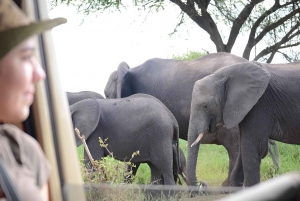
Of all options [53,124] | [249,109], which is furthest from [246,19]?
[53,124]

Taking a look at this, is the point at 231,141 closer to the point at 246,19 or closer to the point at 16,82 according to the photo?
the point at 246,19

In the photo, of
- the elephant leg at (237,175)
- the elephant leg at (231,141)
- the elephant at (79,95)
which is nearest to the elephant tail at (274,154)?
the elephant leg at (231,141)

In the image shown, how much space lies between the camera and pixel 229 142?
8.15 feet

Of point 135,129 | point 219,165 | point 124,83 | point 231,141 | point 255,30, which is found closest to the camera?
point 135,129

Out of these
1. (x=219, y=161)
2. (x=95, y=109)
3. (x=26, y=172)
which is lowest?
(x=219, y=161)

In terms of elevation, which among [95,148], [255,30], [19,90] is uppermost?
[19,90]

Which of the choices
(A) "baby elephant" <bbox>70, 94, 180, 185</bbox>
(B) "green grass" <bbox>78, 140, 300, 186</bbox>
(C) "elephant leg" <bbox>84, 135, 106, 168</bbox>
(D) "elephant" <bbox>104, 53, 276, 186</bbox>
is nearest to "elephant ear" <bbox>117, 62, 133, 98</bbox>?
(D) "elephant" <bbox>104, 53, 276, 186</bbox>

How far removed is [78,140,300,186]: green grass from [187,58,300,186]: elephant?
230 millimetres

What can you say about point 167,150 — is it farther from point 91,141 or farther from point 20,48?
point 20,48

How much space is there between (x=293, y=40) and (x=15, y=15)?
3.02 metres

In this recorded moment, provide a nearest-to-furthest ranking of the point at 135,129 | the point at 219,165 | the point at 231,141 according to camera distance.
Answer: the point at 135,129 < the point at 231,141 < the point at 219,165

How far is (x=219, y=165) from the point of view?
8.82 feet

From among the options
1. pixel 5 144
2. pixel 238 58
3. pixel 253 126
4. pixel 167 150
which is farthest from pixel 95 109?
pixel 5 144

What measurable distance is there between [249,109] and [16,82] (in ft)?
6.48
